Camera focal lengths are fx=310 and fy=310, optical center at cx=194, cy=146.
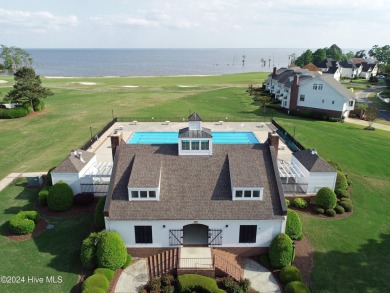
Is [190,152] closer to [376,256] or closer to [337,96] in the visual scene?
[376,256]

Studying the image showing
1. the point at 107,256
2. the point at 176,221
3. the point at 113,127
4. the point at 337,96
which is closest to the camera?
the point at 107,256

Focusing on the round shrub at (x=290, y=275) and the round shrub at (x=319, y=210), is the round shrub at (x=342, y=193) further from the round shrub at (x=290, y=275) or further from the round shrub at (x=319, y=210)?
the round shrub at (x=290, y=275)

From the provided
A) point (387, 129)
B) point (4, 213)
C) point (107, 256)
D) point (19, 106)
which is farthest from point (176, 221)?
point (19, 106)

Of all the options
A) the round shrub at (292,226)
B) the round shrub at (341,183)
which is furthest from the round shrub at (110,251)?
the round shrub at (341,183)

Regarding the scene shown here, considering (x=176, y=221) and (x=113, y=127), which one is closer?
(x=176, y=221)

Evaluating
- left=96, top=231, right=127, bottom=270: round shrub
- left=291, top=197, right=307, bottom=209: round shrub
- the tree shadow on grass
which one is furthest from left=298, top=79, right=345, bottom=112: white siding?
left=96, top=231, right=127, bottom=270: round shrub

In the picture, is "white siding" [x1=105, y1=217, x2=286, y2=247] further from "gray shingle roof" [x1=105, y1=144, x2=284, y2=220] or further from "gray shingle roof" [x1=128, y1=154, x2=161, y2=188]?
"gray shingle roof" [x1=128, y1=154, x2=161, y2=188]
